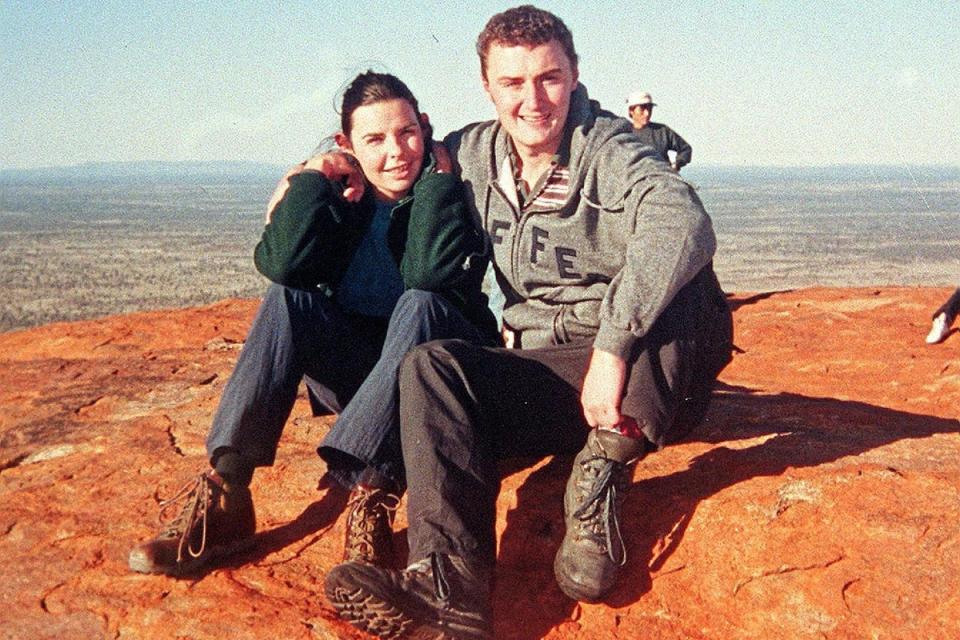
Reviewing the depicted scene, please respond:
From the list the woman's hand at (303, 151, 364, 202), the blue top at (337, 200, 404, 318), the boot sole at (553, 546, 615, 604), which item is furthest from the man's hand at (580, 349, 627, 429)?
the woman's hand at (303, 151, 364, 202)

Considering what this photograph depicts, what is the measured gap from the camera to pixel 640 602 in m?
2.56

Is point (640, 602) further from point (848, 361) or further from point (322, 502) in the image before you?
point (848, 361)

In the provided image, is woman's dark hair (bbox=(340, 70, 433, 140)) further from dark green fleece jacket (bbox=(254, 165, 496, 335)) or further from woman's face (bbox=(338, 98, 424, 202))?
dark green fleece jacket (bbox=(254, 165, 496, 335))

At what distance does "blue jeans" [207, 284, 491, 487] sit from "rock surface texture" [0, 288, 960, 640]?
0.38 meters

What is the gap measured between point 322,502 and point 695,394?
4.04 feet

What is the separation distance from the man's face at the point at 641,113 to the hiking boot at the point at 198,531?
21.6 feet

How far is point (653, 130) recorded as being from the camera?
8633 mm

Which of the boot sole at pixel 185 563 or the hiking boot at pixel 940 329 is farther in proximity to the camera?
the hiking boot at pixel 940 329

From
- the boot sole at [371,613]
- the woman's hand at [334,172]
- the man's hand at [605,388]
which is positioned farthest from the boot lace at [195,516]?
the man's hand at [605,388]

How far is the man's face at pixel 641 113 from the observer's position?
343 inches

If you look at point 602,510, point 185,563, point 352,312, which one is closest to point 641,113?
point 352,312

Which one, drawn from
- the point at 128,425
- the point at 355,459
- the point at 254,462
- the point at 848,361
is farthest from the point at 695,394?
the point at 848,361

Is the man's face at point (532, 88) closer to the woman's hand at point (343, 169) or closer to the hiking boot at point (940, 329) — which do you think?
the woman's hand at point (343, 169)

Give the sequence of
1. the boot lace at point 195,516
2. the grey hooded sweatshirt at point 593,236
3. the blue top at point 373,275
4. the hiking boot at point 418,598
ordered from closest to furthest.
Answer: the hiking boot at point 418,598 → the grey hooded sweatshirt at point 593,236 → the boot lace at point 195,516 → the blue top at point 373,275
